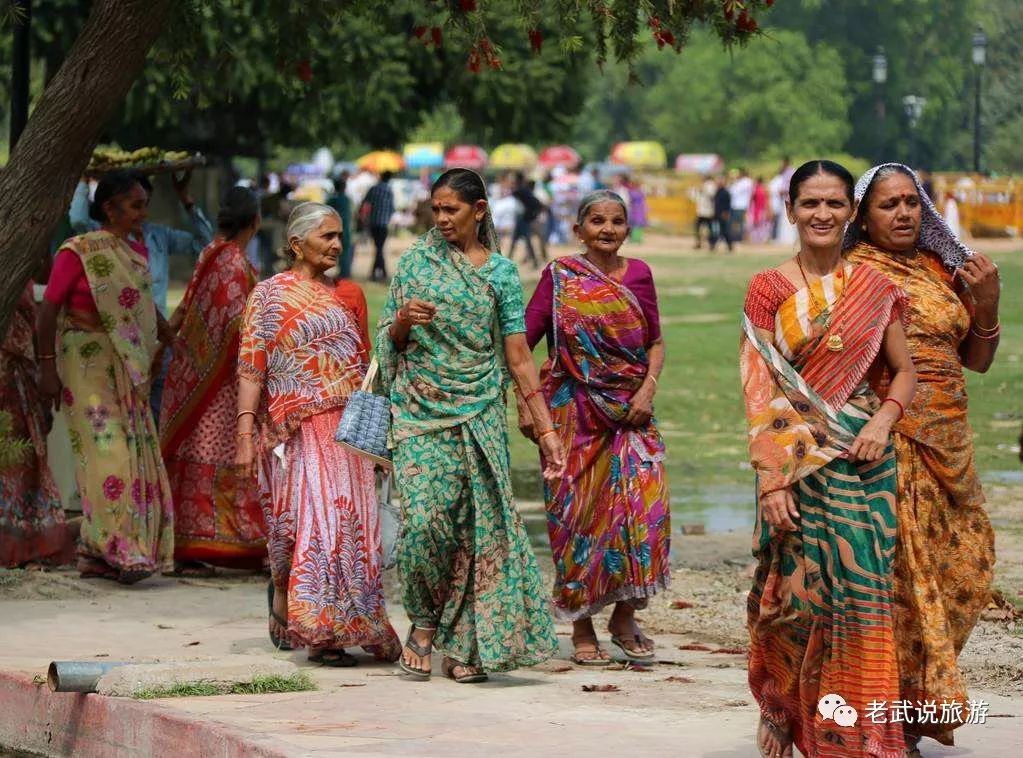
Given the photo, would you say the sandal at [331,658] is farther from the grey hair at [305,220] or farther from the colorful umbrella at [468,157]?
the colorful umbrella at [468,157]

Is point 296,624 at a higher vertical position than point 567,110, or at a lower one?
lower

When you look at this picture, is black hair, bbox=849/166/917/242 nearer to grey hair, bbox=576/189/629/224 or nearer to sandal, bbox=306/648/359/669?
grey hair, bbox=576/189/629/224

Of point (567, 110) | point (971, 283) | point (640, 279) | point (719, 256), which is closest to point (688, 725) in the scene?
point (971, 283)

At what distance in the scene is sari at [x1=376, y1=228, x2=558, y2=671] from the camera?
7.28m

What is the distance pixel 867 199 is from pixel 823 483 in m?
1.10

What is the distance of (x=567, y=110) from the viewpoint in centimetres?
3381

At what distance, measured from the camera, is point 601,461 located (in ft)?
26.5

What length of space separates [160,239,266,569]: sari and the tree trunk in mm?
1474

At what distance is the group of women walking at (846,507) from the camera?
5.61 m

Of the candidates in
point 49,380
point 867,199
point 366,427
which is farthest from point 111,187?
point 867,199

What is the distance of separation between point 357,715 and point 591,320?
2067mm

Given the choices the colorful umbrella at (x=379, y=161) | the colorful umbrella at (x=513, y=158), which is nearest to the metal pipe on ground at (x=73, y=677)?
the colorful umbrella at (x=379, y=161)

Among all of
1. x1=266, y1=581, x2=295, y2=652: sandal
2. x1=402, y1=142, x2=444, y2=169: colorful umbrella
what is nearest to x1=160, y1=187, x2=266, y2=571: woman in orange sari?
x1=266, y1=581, x2=295, y2=652: sandal

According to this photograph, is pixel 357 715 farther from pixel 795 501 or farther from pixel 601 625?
pixel 601 625
